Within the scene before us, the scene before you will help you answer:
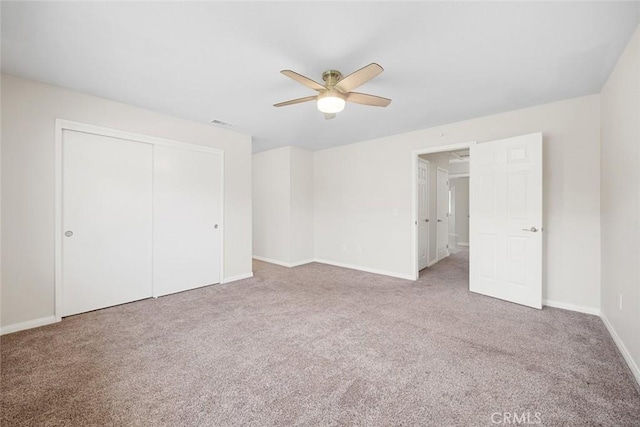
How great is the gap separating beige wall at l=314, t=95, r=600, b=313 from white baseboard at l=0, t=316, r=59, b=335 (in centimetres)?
418

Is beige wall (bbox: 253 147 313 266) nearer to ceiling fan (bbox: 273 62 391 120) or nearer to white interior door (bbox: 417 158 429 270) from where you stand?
white interior door (bbox: 417 158 429 270)

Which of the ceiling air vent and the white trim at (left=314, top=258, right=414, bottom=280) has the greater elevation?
the ceiling air vent

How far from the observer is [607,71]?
2.46 meters

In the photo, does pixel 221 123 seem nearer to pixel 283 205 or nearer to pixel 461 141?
pixel 283 205

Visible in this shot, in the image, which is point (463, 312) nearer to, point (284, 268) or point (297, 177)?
point (284, 268)

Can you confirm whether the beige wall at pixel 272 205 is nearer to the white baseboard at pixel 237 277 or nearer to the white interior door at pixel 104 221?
the white baseboard at pixel 237 277

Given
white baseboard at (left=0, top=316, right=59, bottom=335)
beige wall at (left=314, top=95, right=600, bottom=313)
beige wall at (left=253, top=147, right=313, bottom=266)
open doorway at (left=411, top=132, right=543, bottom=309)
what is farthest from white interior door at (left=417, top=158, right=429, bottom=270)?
white baseboard at (left=0, top=316, right=59, bottom=335)

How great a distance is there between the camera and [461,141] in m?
3.89

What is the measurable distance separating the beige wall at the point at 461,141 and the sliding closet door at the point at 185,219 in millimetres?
2370

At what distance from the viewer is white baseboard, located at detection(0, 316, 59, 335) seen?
8.28ft

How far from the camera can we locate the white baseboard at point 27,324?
2523 millimetres

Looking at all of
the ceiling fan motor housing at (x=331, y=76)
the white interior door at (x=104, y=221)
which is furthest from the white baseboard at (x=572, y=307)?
the white interior door at (x=104, y=221)

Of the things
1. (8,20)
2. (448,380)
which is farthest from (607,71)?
(8,20)

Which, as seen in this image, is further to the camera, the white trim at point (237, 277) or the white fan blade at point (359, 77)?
the white trim at point (237, 277)
